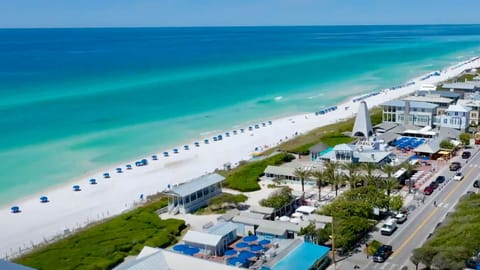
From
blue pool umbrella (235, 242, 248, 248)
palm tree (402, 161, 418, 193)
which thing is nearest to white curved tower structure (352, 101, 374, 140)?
palm tree (402, 161, 418, 193)

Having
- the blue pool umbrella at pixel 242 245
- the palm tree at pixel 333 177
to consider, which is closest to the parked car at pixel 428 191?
the palm tree at pixel 333 177

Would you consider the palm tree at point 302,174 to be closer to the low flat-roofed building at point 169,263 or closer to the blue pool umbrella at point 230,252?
the blue pool umbrella at point 230,252

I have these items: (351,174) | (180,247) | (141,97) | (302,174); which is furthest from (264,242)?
(141,97)

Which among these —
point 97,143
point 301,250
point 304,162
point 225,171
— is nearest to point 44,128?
point 97,143

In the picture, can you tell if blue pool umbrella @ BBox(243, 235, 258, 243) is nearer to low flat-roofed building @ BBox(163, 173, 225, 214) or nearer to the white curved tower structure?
low flat-roofed building @ BBox(163, 173, 225, 214)

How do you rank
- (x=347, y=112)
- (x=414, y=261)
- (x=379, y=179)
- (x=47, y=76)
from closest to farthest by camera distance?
(x=414, y=261) → (x=379, y=179) → (x=347, y=112) → (x=47, y=76)

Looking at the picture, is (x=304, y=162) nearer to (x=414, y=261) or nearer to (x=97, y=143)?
(x=414, y=261)
